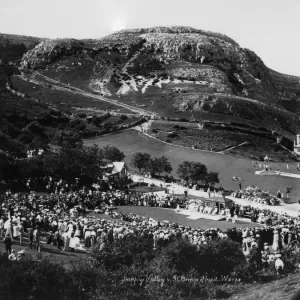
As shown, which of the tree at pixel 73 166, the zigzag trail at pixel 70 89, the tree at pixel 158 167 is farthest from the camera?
the zigzag trail at pixel 70 89

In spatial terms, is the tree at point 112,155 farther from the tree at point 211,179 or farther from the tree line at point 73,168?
the tree at point 211,179

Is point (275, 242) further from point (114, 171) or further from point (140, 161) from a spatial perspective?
point (140, 161)

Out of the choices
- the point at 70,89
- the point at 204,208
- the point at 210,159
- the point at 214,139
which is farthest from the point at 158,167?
the point at 70,89

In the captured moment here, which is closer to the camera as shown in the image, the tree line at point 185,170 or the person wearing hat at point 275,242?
the person wearing hat at point 275,242

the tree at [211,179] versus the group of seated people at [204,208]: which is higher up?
the tree at [211,179]

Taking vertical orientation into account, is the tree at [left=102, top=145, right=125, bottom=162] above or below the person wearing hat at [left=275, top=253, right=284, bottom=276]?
above

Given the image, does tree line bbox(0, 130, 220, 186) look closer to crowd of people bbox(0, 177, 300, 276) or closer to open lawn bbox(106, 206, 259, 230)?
open lawn bbox(106, 206, 259, 230)

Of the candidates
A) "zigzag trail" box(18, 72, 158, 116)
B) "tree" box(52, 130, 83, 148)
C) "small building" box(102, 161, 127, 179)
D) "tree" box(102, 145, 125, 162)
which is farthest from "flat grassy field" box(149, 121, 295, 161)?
"small building" box(102, 161, 127, 179)

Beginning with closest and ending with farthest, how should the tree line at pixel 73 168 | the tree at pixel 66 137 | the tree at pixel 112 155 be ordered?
the tree line at pixel 73 168 → the tree at pixel 112 155 → the tree at pixel 66 137

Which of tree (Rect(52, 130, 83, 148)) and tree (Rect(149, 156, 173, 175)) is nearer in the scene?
tree (Rect(149, 156, 173, 175))

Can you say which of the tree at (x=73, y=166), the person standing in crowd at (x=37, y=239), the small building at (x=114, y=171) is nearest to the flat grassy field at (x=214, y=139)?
the small building at (x=114, y=171)
